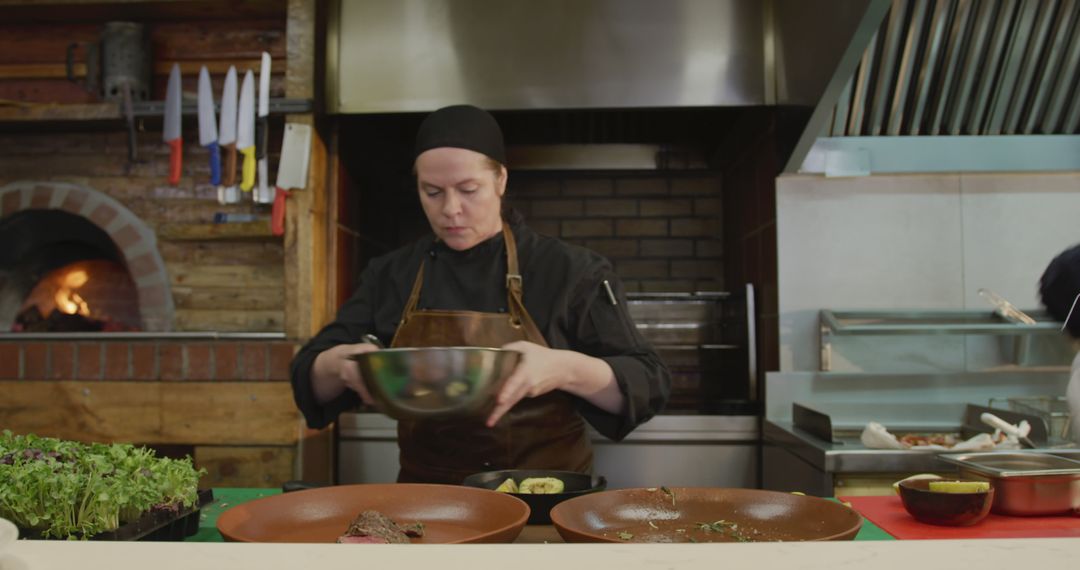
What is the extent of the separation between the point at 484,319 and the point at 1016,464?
1.13 m

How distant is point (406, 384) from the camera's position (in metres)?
1.23

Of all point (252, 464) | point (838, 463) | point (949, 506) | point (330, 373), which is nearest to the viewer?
point (949, 506)

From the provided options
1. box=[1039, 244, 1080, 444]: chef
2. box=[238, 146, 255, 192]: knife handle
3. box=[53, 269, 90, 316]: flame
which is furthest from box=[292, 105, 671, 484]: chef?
box=[53, 269, 90, 316]: flame

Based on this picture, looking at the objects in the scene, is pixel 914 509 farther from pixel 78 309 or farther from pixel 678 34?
pixel 78 309

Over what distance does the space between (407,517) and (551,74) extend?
2517 mm

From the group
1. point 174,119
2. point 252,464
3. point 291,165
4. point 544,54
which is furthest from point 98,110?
point 544,54

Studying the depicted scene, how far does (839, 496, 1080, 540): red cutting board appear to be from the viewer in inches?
50.7

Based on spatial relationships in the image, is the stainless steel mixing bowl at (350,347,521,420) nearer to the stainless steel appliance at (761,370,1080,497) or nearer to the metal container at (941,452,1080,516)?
the metal container at (941,452,1080,516)

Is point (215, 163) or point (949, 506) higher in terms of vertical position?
point (215, 163)

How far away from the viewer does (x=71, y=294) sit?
3.80 meters

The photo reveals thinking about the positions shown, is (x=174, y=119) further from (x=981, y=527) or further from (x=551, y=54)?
(x=981, y=527)

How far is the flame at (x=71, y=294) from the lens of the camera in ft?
12.3

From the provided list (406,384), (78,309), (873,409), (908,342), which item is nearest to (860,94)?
(908,342)

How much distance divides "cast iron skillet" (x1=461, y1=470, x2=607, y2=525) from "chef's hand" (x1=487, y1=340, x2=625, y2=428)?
10cm
